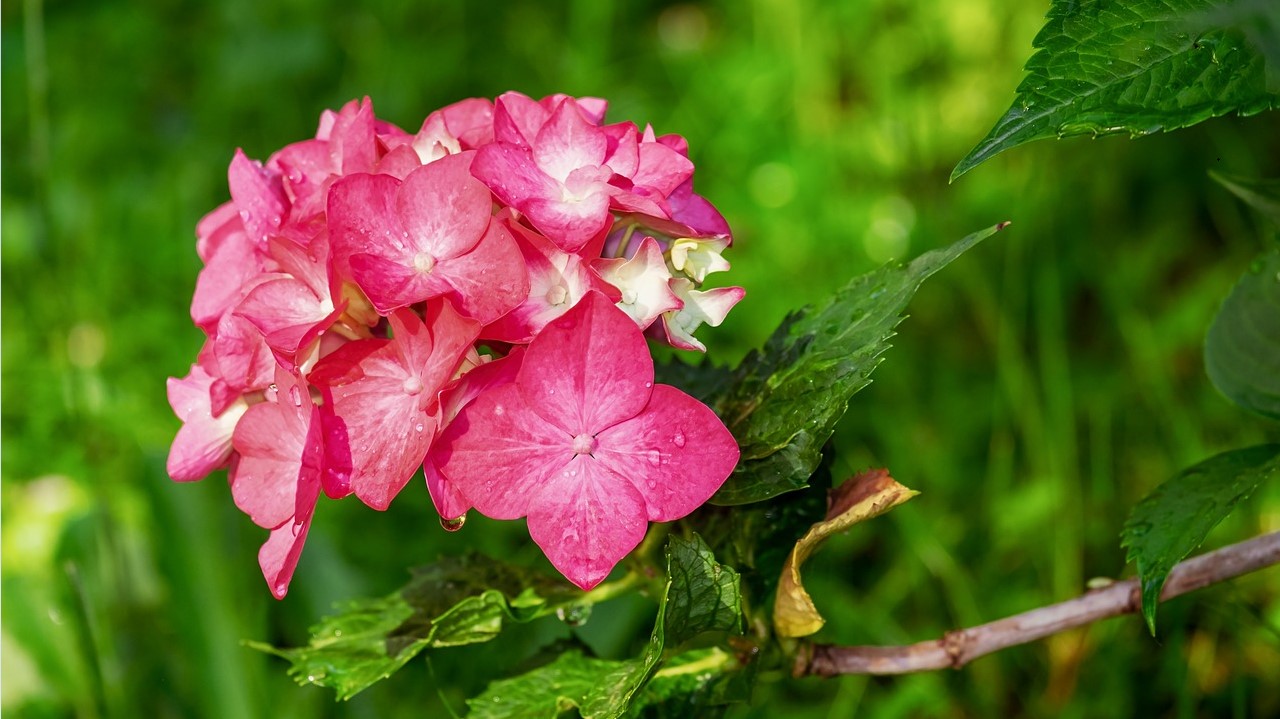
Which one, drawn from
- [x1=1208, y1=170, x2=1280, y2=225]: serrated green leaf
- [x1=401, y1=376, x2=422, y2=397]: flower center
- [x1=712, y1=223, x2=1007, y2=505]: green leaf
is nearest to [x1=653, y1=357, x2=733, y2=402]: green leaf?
[x1=712, y1=223, x2=1007, y2=505]: green leaf

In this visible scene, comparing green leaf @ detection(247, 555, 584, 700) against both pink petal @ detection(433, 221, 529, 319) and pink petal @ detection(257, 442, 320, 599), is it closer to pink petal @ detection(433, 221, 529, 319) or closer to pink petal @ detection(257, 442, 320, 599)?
pink petal @ detection(257, 442, 320, 599)

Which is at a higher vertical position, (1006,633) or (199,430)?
(199,430)

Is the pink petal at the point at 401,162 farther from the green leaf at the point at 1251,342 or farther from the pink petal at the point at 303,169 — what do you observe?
the green leaf at the point at 1251,342

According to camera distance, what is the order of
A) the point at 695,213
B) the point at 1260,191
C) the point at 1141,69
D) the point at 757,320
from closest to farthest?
the point at 1141,69
the point at 695,213
the point at 1260,191
the point at 757,320

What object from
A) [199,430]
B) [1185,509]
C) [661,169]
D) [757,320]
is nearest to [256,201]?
[199,430]

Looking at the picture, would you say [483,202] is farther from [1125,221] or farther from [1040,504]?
[1125,221]

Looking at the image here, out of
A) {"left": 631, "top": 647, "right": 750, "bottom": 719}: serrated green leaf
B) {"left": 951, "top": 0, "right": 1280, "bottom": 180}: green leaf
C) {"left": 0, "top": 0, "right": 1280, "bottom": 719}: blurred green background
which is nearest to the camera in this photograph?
{"left": 951, "top": 0, "right": 1280, "bottom": 180}: green leaf

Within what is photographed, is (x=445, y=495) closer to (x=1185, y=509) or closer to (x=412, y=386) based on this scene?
(x=412, y=386)
